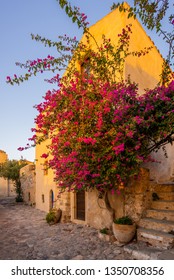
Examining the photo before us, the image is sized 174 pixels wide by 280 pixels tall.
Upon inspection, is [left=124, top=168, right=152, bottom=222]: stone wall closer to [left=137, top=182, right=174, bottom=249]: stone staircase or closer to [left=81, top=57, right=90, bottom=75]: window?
[left=137, top=182, right=174, bottom=249]: stone staircase

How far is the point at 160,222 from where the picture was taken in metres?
5.90

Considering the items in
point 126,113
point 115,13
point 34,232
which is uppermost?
point 115,13

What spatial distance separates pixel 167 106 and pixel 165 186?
2.92 m

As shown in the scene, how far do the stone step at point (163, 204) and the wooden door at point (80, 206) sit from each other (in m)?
3.63

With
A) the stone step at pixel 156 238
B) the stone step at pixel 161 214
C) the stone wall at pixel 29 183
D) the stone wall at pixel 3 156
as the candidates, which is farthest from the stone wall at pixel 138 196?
the stone wall at pixel 3 156

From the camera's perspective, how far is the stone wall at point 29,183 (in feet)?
63.1

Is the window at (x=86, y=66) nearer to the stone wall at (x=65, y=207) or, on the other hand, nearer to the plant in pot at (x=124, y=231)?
the plant in pot at (x=124, y=231)

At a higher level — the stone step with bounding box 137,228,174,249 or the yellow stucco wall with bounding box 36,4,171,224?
the yellow stucco wall with bounding box 36,4,171,224

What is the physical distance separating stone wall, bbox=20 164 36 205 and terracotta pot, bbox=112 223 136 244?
1366 cm

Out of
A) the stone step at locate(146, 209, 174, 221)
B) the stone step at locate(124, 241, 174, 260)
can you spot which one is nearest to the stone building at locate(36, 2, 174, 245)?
the stone step at locate(146, 209, 174, 221)

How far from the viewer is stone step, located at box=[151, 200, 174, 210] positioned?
6529 mm

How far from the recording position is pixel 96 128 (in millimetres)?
5645
